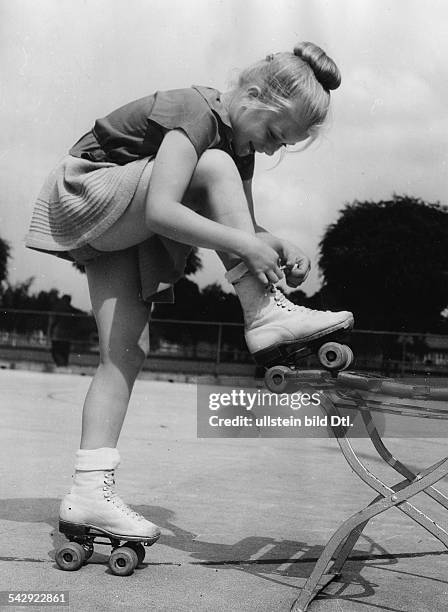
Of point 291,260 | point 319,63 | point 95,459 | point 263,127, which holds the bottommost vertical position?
point 95,459

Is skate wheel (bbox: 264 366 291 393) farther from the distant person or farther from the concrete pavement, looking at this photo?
the distant person

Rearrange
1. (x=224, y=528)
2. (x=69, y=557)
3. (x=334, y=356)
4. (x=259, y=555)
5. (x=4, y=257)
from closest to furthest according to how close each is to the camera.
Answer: (x=334, y=356) → (x=69, y=557) → (x=259, y=555) → (x=224, y=528) → (x=4, y=257)

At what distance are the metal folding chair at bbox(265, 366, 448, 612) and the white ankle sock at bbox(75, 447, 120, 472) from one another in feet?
1.53

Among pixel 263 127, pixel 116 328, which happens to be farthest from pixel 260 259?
pixel 116 328

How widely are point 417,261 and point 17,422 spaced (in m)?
25.8

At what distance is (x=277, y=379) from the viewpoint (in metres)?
1.77

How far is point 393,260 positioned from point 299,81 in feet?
93.6

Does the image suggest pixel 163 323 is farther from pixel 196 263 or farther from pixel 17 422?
pixel 17 422

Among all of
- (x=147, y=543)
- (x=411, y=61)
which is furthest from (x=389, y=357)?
(x=147, y=543)

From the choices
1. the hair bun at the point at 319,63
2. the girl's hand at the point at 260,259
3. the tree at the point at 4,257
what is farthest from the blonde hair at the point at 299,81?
the tree at the point at 4,257

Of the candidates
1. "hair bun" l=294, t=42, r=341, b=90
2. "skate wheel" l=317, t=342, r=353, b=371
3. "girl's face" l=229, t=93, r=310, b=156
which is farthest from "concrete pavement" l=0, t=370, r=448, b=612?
"hair bun" l=294, t=42, r=341, b=90

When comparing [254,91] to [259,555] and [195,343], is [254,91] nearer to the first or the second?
[259,555]

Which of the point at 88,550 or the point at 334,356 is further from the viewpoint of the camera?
the point at 88,550

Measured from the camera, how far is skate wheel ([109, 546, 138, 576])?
1918 millimetres
